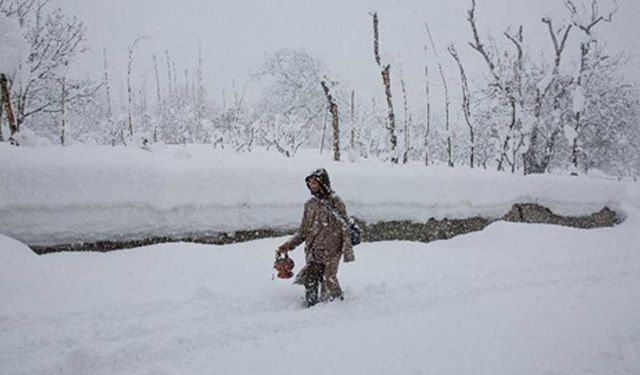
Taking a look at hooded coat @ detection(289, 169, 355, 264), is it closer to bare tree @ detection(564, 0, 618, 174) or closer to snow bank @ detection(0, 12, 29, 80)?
snow bank @ detection(0, 12, 29, 80)

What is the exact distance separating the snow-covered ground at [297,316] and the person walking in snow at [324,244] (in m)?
0.29

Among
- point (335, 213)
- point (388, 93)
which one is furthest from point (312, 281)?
Answer: point (388, 93)

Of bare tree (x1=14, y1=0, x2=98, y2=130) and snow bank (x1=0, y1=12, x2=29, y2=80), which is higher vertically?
bare tree (x1=14, y1=0, x2=98, y2=130)

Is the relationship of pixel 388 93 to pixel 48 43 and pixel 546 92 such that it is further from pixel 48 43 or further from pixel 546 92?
pixel 48 43

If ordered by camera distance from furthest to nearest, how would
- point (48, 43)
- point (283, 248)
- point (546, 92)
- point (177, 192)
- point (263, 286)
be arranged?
point (546, 92) < point (48, 43) < point (177, 192) < point (263, 286) < point (283, 248)

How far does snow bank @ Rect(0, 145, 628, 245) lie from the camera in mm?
7051

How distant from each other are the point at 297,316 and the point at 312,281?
0.65 m

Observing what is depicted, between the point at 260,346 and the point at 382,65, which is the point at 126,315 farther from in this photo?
the point at 382,65

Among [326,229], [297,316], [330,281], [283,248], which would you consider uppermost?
[326,229]

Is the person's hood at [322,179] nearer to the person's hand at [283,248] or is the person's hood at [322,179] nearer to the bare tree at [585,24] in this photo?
the person's hand at [283,248]

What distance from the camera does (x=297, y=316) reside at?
5.43 m

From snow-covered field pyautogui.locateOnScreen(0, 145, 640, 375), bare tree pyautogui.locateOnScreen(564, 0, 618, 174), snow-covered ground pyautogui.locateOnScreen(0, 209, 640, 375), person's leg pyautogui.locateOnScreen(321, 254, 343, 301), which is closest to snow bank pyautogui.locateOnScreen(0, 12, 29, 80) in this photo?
snow-covered field pyautogui.locateOnScreen(0, 145, 640, 375)

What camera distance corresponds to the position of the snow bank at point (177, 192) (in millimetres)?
7051

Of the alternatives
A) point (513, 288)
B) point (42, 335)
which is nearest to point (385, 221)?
point (513, 288)
